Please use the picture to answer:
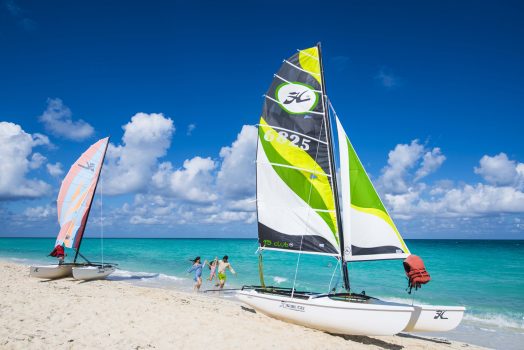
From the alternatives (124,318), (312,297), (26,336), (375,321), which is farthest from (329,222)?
(26,336)

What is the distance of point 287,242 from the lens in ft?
36.1

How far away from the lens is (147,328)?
8898 millimetres

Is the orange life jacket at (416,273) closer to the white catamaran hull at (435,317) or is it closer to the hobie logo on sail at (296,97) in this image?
the white catamaran hull at (435,317)

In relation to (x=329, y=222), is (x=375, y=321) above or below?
below

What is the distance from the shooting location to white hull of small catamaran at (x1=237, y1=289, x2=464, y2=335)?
27.7ft

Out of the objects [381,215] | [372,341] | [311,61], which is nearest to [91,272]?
[372,341]

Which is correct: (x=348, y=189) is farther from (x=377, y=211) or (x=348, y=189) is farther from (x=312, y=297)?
(x=312, y=297)

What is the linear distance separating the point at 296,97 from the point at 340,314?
257 inches

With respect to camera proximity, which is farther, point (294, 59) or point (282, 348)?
point (294, 59)

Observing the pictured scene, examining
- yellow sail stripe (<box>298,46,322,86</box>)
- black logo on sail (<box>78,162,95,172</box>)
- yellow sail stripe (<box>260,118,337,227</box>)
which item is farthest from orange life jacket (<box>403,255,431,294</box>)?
black logo on sail (<box>78,162,95,172</box>)

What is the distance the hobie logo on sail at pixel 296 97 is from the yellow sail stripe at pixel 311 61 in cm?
47

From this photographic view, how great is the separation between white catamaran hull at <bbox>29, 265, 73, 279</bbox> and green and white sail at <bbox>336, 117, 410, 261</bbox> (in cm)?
1448

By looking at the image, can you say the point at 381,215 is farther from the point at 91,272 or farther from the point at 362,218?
the point at 91,272

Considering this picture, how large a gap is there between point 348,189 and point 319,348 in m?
4.15
